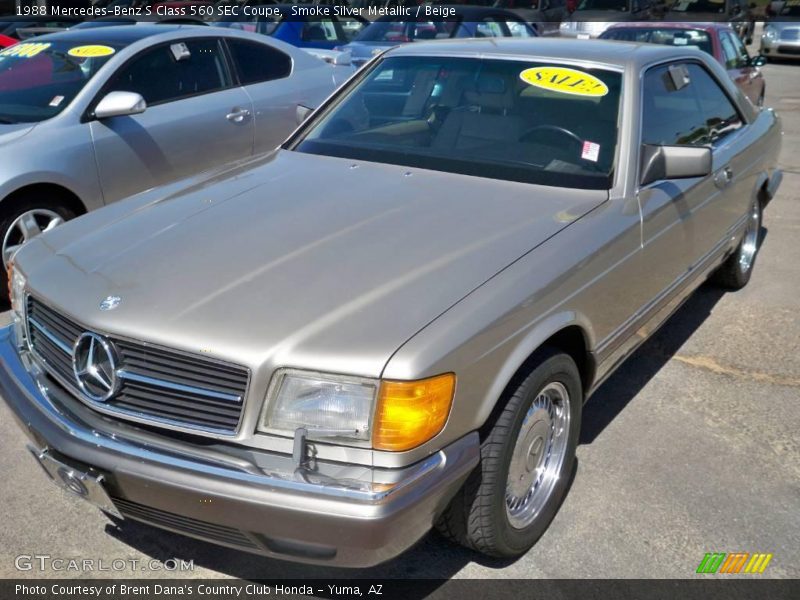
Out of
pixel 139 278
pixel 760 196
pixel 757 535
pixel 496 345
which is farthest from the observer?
pixel 760 196

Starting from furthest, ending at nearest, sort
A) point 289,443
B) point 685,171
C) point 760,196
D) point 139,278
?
point 760,196
point 685,171
point 139,278
point 289,443

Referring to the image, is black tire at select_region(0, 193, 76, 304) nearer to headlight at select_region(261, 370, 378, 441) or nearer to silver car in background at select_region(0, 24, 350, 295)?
silver car in background at select_region(0, 24, 350, 295)

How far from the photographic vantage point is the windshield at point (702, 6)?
673 inches

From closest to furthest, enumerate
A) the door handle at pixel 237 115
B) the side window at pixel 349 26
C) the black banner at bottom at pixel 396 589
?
the black banner at bottom at pixel 396 589, the door handle at pixel 237 115, the side window at pixel 349 26

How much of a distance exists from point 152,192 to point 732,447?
2707mm

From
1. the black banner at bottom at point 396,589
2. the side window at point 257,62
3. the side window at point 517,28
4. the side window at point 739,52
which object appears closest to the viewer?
the black banner at bottom at point 396,589

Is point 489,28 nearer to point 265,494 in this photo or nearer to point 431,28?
point 431,28

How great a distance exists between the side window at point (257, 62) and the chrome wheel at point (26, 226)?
1.99 m

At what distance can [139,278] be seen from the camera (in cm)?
272

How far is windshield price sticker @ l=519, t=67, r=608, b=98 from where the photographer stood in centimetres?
370

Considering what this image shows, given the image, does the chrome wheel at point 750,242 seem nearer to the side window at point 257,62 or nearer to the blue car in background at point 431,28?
the side window at point 257,62

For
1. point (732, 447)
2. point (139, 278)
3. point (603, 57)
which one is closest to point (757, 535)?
point (732, 447)

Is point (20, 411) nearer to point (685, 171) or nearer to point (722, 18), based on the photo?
point (685, 171)

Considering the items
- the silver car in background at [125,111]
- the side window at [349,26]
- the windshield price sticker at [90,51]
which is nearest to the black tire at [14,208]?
the silver car in background at [125,111]
